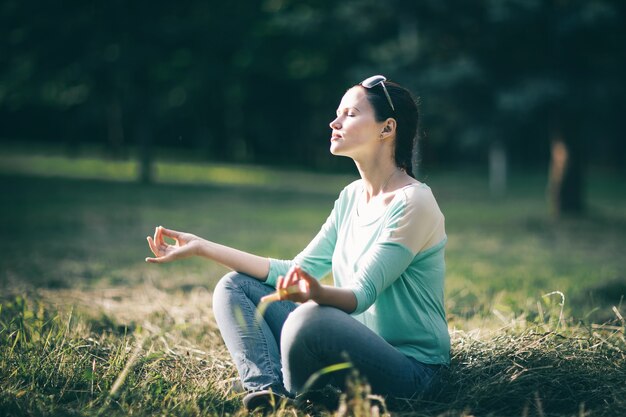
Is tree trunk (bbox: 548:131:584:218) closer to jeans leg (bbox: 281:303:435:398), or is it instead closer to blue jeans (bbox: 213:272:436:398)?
blue jeans (bbox: 213:272:436:398)

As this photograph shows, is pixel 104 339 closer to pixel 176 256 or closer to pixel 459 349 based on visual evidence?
pixel 176 256

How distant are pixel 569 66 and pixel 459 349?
8.99 meters

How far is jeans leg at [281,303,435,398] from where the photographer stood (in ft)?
8.29

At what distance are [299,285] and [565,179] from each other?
35.1 ft

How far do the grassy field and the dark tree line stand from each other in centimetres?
114

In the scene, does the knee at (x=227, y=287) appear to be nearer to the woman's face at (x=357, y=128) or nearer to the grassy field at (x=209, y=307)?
the grassy field at (x=209, y=307)

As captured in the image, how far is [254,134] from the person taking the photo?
31.5 metres

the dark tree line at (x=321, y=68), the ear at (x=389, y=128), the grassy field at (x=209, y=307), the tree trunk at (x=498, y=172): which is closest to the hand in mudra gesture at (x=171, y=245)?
the grassy field at (x=209, y=307)

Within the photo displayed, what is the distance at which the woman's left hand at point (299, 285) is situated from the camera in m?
2.39

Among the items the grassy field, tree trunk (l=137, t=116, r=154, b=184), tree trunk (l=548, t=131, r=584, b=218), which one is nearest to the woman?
the grassy field

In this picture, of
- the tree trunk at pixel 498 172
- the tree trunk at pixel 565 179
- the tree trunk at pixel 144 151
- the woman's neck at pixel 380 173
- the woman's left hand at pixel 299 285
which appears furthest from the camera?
the tree trunk at pixel 498 172

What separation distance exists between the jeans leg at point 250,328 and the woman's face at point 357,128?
69 cm

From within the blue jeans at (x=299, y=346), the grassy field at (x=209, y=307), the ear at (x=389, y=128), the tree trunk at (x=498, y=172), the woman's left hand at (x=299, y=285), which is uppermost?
the ear at (x=389, y=128)

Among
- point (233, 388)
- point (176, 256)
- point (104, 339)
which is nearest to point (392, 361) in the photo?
point (233, 388)
